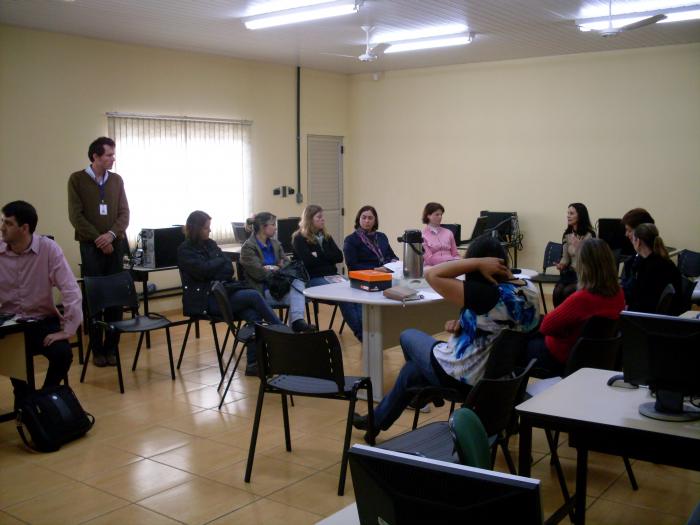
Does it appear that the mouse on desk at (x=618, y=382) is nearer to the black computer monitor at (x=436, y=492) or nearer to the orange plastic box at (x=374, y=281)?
the black computer monitor at (x=436, y=492)

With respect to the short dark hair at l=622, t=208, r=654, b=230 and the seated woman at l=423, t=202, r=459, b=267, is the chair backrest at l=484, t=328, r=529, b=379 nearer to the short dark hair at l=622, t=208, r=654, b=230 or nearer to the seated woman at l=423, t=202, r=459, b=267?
the short dark hair at l=622, t=208, r=654, b=230

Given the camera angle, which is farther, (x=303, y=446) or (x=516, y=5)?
(x=516, y=5)

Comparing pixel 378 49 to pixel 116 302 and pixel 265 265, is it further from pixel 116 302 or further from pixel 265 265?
pixel 116 302

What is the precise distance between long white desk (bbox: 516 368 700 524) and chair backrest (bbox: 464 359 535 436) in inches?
6.7

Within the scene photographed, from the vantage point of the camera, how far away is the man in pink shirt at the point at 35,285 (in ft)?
13.8

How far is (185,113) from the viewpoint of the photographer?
26.6ft

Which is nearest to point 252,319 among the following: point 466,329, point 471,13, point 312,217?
point 312,217

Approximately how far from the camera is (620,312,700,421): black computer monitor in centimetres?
226

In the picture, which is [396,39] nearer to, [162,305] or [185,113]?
[185,113]

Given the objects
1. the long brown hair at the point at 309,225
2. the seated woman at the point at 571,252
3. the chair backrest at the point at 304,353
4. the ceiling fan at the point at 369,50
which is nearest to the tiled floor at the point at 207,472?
the chair backrest at the point at 304,353

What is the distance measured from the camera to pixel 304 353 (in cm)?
335

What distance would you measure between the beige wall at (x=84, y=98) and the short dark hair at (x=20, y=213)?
8.96 ft

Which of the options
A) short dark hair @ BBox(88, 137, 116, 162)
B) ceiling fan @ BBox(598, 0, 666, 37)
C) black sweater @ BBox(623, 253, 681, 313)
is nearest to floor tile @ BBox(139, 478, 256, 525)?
black sweater @ BBox(623, 253, 681, 313)

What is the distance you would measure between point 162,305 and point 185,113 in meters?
2.15
